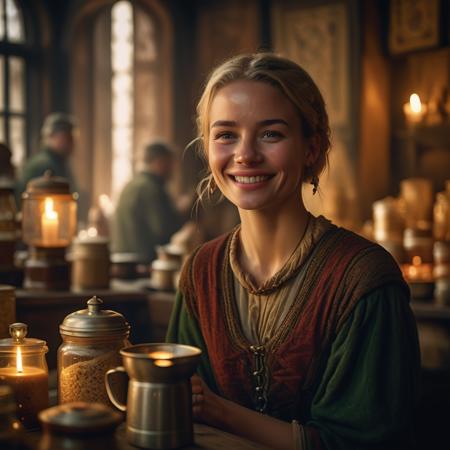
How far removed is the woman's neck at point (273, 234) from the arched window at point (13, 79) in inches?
213

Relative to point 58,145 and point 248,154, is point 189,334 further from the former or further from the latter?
point 58,145

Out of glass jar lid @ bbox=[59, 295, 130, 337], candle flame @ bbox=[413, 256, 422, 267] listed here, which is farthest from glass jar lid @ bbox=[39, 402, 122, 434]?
candle flame @ bbox=[413, 256, 422, 267]

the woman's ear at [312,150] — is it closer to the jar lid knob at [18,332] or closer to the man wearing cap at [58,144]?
the jar lid knob at [18,332]

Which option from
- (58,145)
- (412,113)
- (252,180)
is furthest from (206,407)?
(58,145)

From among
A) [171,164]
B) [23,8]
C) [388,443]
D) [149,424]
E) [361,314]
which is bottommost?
[388,443]

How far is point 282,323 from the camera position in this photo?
179cm

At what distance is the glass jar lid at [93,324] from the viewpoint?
1.56 m

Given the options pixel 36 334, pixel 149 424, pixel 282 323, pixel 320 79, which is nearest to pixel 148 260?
pixel 320 79

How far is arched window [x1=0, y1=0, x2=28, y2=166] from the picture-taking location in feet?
23.0

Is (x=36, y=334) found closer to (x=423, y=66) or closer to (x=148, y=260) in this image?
(x=148, y=260)

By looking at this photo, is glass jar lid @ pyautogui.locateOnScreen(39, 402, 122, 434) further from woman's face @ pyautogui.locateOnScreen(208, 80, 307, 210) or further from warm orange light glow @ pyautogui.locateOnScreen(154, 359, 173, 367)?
woman's face @ pyautogui.locateOnScreen(208, 80, 307, 210)

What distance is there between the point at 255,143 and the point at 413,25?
4883 millimetres

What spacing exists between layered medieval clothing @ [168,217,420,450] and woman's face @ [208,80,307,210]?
6.6 inches

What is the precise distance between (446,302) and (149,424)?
102 inches
